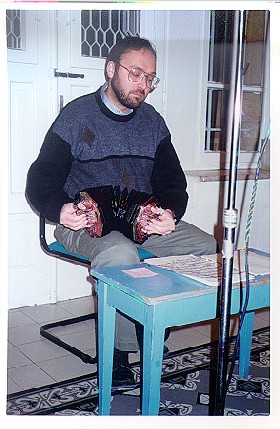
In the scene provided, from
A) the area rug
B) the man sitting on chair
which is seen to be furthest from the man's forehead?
the area rug

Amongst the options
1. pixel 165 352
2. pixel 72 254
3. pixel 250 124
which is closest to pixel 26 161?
pixel 72 254

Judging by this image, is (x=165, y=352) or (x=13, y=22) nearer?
(x=13, y=22)

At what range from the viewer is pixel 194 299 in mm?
1085

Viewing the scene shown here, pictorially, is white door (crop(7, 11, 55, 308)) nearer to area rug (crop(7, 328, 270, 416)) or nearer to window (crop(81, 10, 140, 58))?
window (crop(81, 10, 140, 58))

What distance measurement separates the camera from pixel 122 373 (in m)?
1.46

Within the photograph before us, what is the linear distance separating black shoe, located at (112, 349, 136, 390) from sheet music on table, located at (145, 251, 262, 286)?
0.37 metres

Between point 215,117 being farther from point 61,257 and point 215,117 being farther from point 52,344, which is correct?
point 52,344

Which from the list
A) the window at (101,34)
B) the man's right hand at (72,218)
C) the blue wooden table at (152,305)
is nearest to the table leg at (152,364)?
the blue wooden table at (152,305)

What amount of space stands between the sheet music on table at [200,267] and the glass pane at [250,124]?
0.94 metres

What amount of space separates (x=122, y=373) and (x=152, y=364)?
441 millimetres

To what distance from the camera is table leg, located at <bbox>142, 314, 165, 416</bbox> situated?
3.42ft
